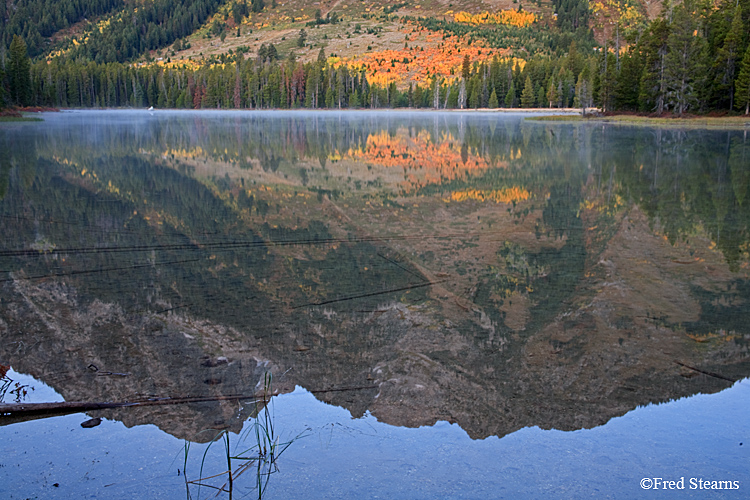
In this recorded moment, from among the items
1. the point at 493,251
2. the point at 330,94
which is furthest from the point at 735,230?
the point at 330,94

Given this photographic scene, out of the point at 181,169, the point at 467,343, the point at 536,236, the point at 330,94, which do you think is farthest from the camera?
the point at 330,94

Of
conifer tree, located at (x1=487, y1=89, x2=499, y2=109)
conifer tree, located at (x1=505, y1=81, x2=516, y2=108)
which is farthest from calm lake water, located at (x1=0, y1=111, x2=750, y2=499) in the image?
conifer tree, located at (x1=487, y1=89, x2=499, y2=109)

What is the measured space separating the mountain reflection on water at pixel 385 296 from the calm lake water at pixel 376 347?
0.10 ft

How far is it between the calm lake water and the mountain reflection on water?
0.10ft

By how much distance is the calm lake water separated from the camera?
360cm

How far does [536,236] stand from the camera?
9.16 metres

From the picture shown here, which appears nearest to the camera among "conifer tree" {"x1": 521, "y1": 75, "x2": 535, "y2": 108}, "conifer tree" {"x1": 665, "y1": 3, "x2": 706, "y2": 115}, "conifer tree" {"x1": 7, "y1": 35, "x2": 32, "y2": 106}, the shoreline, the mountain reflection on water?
the mountain reflection on water

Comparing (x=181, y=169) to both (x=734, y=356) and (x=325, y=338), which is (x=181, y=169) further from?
(x=734, y=356)

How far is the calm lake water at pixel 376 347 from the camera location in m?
3.60

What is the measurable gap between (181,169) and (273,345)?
1213 centimetres

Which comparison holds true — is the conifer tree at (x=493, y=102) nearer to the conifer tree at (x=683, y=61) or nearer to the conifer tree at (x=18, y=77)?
the conifer tree at (x=683, y=61)

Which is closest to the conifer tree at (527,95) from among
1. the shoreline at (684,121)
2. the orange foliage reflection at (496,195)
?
the shoreline at (684,121)

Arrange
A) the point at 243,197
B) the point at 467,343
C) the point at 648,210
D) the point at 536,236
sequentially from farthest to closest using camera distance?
the point at 243,197
the point at 648,210
the point at 536,236
the point at 467,343

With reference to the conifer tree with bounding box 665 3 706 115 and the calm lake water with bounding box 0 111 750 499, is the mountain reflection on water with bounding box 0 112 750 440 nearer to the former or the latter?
the calm lake water with bounding box 0 111 750 499
